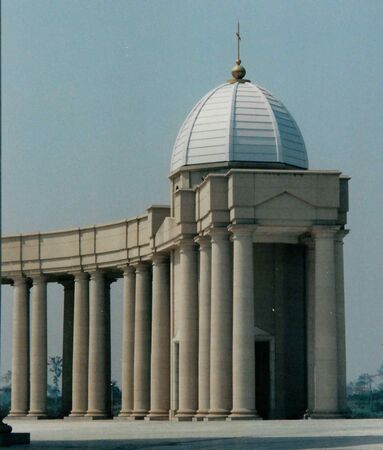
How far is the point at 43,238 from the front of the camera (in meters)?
101

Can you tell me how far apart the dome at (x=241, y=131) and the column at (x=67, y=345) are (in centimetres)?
2552

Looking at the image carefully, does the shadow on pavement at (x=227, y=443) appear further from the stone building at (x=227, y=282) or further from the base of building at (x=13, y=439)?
the stone building at (x=227, y=282)

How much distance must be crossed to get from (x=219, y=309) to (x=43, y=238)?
102 ft

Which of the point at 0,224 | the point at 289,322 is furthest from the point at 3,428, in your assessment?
the point at 289,322

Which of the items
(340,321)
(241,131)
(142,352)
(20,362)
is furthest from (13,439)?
(20,362)

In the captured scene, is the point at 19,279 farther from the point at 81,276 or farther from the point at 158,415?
the point at 158,415

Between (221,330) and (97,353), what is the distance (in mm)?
23647

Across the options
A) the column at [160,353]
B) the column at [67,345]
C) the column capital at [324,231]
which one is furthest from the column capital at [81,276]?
the column capital at [324,231]

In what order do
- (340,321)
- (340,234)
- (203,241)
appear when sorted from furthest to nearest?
(203,241), (340,234), (340,321)

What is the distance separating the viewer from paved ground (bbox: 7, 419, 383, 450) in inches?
1797

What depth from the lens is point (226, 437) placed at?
5134cm

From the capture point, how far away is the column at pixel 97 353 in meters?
95.1

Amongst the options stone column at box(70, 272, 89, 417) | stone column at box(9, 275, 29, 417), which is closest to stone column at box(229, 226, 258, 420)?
stone column at box(70, 272, 89, 417)

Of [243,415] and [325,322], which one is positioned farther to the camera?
[325,322]
